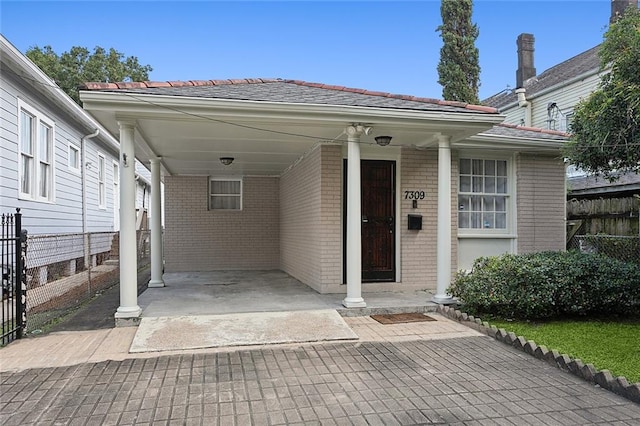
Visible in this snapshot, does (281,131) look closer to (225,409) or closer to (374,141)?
(374,141)

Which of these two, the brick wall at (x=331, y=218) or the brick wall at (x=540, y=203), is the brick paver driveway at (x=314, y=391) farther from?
the brick wall at (x=540, y=203)

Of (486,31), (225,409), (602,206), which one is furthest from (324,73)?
(225,409)

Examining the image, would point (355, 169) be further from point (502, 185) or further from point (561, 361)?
point (502, 185)

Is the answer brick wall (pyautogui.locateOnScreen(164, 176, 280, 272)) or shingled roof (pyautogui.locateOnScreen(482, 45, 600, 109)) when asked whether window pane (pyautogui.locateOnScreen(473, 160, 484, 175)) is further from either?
shingled roof (pyautogui.locateOnScreen(482, 45, 600, 109))

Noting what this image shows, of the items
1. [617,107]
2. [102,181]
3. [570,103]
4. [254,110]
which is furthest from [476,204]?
[102,181]

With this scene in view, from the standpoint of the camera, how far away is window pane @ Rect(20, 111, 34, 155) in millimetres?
8156

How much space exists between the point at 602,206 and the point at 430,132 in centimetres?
817

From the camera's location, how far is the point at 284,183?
1073 centimetres

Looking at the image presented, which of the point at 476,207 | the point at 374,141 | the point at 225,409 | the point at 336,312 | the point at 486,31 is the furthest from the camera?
the point at 486,31

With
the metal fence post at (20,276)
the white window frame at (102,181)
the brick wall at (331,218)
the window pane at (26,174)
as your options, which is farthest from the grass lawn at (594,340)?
the white window frame at (102,181)

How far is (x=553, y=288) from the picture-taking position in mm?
5512

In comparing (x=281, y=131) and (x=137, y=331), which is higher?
(x=281, y=131)

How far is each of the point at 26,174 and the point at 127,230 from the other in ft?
14.2

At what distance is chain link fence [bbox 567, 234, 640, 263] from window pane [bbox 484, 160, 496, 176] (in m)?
2.66
